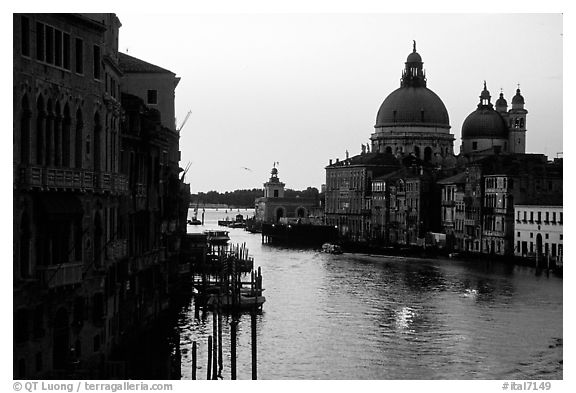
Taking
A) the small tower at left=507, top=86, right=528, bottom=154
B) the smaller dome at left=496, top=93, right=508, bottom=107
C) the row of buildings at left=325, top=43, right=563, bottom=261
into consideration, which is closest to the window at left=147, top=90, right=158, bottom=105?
the row of buildings at left=325, top=43, right=563, bottom=261

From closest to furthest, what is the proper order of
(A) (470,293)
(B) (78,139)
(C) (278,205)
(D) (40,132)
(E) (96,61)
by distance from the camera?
(D) (40,132) < (B) (78,139) < (E) (96,61) < (A) (470,293) < (C) (278,205)

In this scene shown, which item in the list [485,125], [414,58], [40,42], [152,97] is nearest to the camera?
[40,42]

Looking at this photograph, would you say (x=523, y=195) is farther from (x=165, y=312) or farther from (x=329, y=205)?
(x=329, y=205)

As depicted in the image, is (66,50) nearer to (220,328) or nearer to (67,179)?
(67,179)

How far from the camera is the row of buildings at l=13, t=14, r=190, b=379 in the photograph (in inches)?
440

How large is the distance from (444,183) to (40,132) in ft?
127

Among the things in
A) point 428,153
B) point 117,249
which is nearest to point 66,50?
point 117,249

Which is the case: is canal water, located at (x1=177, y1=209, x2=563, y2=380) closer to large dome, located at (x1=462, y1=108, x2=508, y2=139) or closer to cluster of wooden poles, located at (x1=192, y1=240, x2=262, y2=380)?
cluster of wooden poles, located at (x1=192, y1=240, x2=262, y2=380)

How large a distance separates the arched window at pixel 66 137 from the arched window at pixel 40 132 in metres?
0.57

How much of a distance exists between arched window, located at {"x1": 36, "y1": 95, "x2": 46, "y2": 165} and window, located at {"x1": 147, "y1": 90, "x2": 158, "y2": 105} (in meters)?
10.3

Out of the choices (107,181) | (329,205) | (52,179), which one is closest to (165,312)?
(107,181)

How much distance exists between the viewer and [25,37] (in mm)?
11117

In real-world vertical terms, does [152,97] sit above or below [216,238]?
above

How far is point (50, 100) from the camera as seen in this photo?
11.8 meters
